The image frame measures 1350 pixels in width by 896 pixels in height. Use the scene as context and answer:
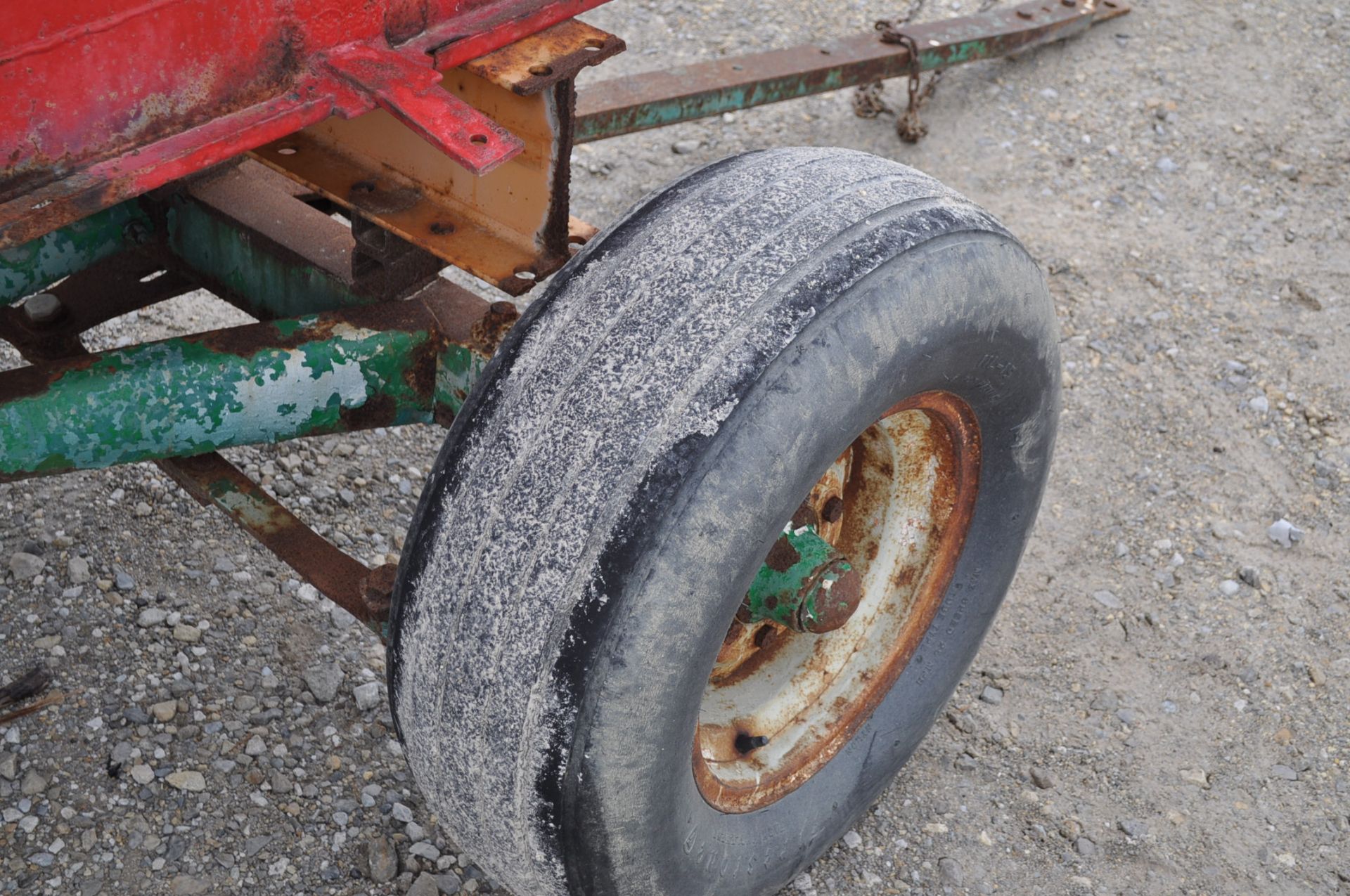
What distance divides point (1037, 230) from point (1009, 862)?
212cm

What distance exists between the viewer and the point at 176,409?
5.65ft

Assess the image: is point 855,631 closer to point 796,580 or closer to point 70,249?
point 796,580

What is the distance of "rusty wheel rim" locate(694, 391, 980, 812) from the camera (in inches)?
77.7

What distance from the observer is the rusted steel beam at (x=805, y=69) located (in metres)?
3.17

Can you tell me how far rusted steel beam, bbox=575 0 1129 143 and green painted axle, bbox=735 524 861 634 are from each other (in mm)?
1507

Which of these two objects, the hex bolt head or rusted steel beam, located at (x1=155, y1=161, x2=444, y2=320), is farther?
the hex bolt head

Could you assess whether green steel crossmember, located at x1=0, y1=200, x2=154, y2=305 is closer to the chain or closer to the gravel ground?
the gravel ground

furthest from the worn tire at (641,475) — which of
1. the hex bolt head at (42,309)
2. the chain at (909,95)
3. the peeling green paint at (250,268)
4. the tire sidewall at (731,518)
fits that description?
the chain at (909,95)

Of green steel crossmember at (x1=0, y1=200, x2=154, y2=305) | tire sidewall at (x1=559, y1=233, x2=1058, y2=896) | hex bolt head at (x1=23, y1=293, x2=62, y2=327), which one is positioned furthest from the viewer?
hex bolt head at (x1=23, y1=293, x2=62, y2=327)

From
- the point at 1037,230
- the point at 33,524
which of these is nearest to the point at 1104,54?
the point at 1037,230

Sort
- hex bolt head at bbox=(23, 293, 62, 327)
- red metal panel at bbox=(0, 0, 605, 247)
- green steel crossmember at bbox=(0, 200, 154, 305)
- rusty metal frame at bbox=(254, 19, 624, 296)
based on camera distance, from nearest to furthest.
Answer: red metal panel at bbox=(0, 0, 605, 247), rusty metal frame at bbox=(254, 19, 624, 296), green steel crossmember at bbox=(0, 200, 154, 305), hex bolt head at bbox=(23, 293, 62, 327)

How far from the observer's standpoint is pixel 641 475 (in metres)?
1.40

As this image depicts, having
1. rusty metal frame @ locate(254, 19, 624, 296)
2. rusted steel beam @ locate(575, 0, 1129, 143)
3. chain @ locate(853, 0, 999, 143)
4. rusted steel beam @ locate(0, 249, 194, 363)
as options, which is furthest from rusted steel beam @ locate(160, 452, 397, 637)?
chain @ locate(853, 0, 999, 143)

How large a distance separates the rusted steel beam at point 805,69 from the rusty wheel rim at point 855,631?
1.35 metres
